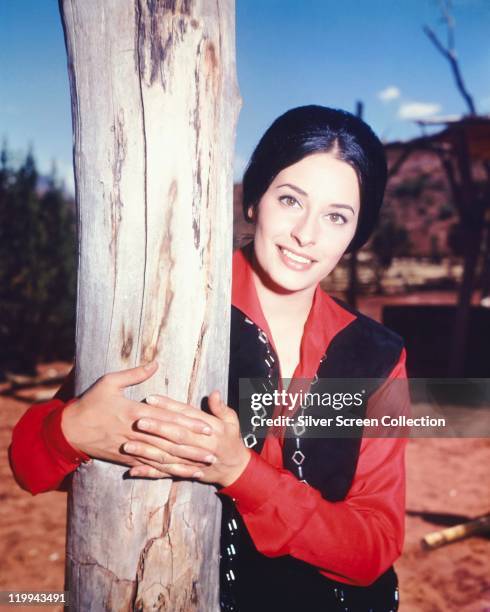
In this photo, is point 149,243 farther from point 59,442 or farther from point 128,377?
point 59,442

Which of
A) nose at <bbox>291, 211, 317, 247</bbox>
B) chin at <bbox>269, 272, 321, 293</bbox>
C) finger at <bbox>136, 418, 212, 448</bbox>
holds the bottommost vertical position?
finger at <bbox>136, 418, 212, 448</bbox>

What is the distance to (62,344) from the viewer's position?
740 cm

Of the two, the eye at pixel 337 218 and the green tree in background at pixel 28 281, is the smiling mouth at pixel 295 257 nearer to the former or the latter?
the eye at pixel 337 218

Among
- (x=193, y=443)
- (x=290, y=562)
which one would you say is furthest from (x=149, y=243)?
(x=290, y=562)

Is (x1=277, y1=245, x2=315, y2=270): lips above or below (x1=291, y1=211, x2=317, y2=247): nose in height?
below

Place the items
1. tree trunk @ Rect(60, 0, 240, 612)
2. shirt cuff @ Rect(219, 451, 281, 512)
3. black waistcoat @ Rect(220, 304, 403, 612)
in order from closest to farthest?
tree trunk @ Rect(60, 0, 240, 612) → shirt cuff @ Rect(219, 451, 281, 512) → black waistcoat @ Rect(220, 304, 403, 612)

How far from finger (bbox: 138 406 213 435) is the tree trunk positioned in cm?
5

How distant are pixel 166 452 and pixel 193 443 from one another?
0.06 m

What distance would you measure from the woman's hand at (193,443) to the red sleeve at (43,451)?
5.9 inches

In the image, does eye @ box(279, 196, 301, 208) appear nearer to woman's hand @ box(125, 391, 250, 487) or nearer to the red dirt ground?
woman's hand @ box(125, 391, 250, 487)

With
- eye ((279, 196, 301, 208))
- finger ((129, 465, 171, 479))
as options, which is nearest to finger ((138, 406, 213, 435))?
finger ((129, 465, 171, 479))

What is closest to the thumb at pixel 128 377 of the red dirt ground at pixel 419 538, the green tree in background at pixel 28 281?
the red dirt ground at pixel 419 538

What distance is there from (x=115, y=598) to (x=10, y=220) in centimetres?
702

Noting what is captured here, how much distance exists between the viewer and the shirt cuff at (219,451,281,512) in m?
0.99
